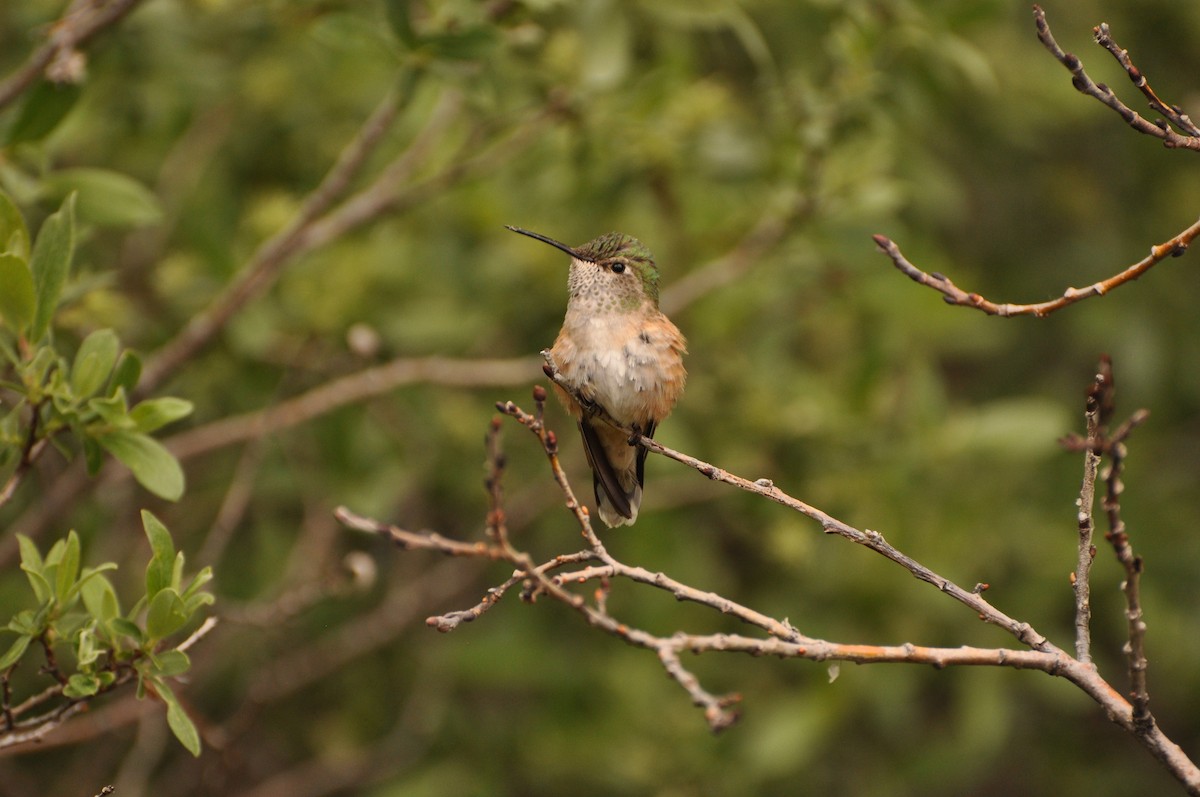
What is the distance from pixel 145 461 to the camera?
286 centimetres

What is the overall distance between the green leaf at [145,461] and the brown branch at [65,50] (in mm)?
1142

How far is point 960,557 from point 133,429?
3803mm

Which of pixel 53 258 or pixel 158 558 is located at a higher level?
pixel 53 258

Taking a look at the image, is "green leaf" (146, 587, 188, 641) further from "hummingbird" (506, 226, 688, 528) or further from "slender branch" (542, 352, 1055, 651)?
"hummingbird" (506, 226, 688, 528)

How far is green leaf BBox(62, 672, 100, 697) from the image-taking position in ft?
8.04

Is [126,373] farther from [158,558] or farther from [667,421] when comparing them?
[667,421]

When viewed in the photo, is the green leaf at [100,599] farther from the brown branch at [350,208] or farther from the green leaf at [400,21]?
the green leaf at [400,21]

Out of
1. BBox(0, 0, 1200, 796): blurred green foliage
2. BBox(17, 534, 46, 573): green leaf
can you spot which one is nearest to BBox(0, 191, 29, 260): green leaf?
BBox(17, 534, 46, 573): green leaf

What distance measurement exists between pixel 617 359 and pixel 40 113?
5.88 feet

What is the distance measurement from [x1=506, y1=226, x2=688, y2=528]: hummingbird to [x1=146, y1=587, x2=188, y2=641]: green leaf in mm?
1744

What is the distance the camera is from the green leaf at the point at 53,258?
2.78 metres

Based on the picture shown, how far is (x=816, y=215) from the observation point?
16.8ft

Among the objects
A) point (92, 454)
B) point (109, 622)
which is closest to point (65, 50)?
point (92, 454)

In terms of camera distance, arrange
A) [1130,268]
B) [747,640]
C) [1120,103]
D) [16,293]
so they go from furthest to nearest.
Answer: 1. [16,293]
2. [1130,268]
3. [1120,103]
4. [747,640]
